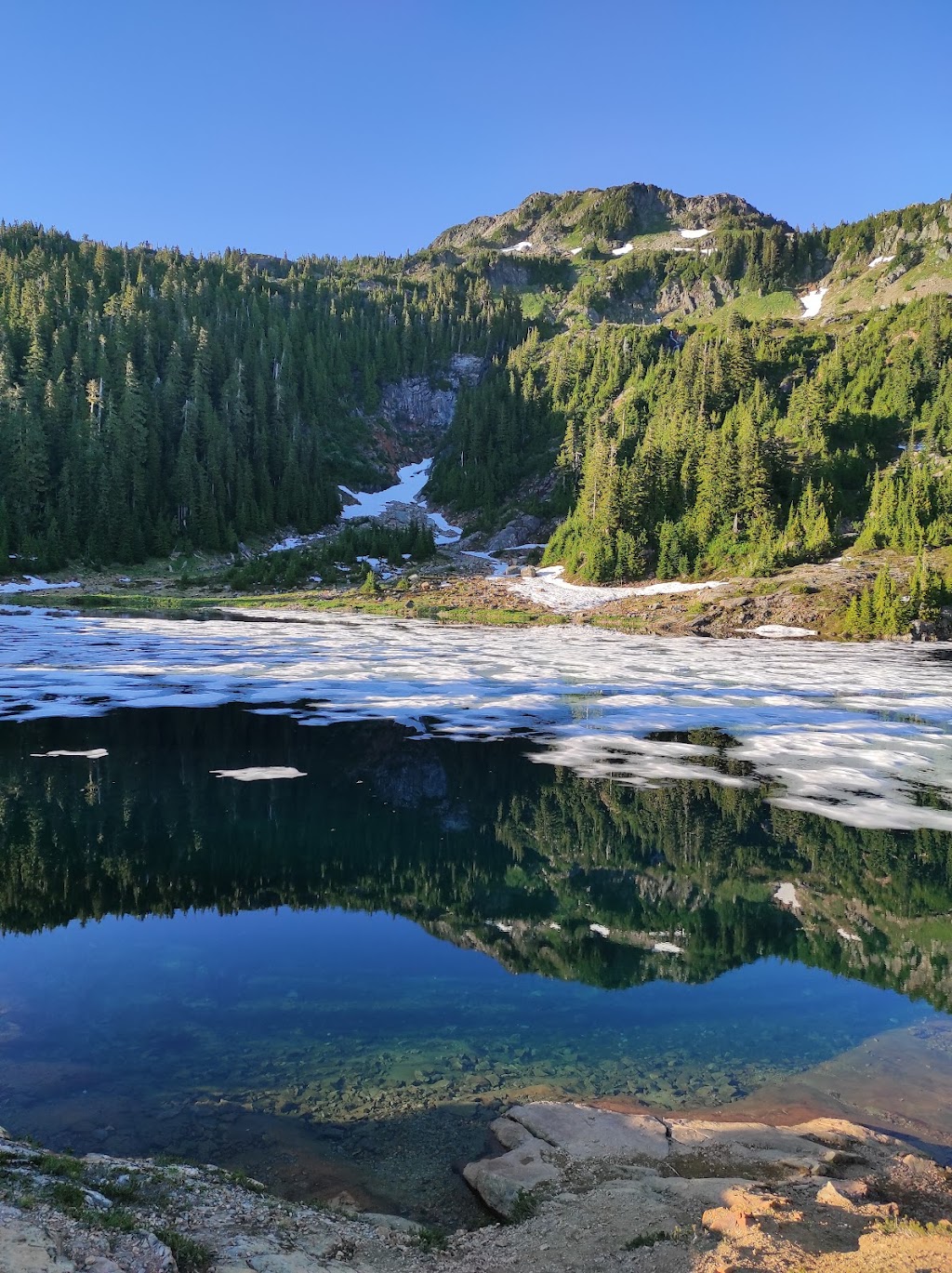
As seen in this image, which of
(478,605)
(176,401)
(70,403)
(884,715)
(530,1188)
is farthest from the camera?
(176,401)

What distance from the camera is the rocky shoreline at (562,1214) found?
12.4ft

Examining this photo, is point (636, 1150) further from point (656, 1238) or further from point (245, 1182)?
point (245, 1182)

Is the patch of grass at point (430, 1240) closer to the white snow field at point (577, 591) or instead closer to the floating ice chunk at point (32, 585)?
the white snow field at point (577, 591)

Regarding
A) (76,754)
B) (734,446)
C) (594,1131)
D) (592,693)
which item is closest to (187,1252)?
(594,1131)

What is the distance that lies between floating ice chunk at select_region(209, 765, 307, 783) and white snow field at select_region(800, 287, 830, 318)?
151999mm

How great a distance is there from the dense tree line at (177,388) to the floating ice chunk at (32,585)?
2.85 metres

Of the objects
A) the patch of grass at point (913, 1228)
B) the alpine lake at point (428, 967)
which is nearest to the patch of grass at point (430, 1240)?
the alpine lake at point (428, 967)

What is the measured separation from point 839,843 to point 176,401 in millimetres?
108877

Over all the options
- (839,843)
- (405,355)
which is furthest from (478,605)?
(405,355)

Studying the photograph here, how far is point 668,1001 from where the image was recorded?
8188 millimetres

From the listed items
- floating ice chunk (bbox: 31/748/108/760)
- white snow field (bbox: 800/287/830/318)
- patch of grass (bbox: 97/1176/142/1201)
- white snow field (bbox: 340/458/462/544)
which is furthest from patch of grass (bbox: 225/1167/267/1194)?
white snow field (bbox: 800/287/830/318)

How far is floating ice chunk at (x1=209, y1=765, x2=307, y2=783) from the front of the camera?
53.7 ft

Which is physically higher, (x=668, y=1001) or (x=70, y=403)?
(x=70, y=403)

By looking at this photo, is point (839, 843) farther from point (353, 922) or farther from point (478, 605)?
point (478, 605)
